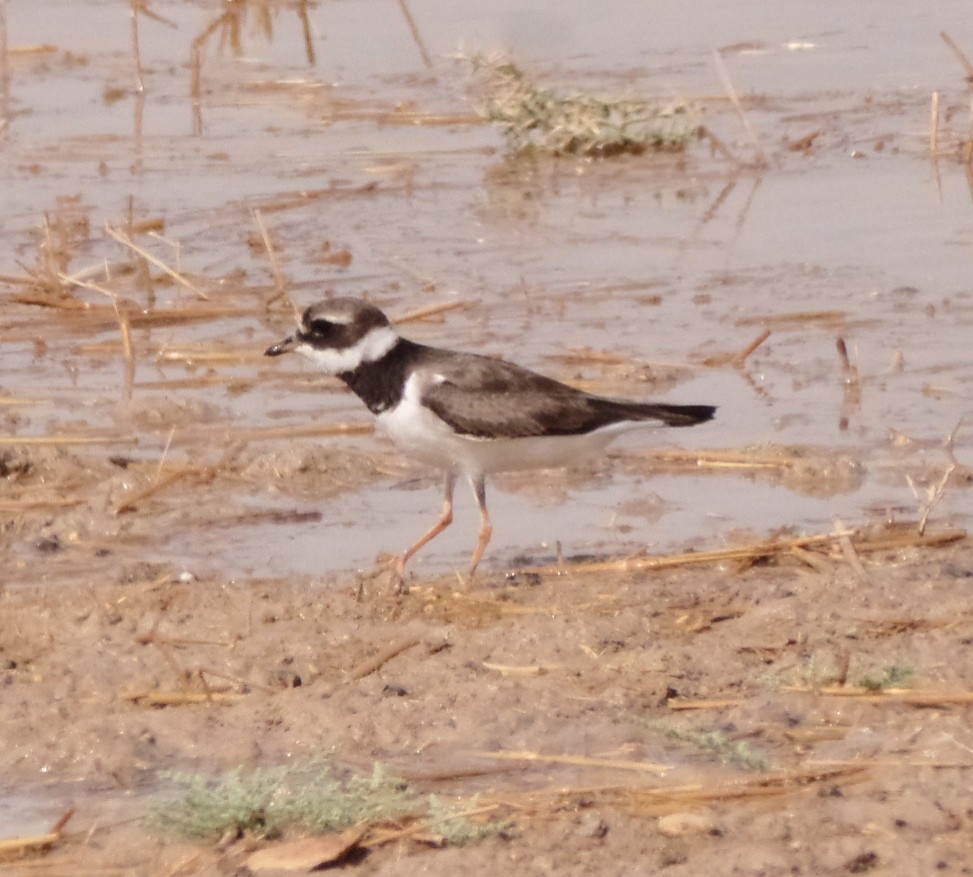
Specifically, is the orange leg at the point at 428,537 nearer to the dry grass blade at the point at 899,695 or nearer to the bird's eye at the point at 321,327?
the bird's eye at the point at 321,327

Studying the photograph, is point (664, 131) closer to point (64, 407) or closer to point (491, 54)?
point (491, 54)

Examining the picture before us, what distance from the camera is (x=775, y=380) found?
887cm

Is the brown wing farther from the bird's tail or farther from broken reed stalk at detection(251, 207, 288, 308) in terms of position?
broken reed stalk at detection(251, 207, 288, 308)

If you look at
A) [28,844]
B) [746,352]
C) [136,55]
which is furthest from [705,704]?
[136,55]

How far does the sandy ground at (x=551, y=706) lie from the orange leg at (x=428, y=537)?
0.09 meters

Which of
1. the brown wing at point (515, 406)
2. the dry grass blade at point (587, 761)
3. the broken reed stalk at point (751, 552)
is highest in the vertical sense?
the brown wing at point (515, 406)

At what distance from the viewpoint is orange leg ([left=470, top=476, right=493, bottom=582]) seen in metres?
7.05

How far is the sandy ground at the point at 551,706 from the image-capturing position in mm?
4641

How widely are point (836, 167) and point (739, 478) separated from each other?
4.85 metres

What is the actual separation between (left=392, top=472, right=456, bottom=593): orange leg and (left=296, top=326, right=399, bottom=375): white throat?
506 mm

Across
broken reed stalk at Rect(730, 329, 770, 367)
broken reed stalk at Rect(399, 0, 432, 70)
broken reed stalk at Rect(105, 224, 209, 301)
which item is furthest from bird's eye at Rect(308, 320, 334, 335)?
broken reed stalk at Rect(399, 0, 432, 70)

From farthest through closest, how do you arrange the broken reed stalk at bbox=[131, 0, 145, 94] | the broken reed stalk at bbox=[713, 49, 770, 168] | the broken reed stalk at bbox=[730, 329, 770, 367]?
the broken reed stalk at bbox=[131, 0, 145, 94] < the broken reed stalk at bbox=[713, 49, 770, 168] < the broken reed stalk at bbox=[730, 329, 770, 367]

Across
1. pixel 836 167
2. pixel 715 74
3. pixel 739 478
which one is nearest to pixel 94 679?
pixel 739 478

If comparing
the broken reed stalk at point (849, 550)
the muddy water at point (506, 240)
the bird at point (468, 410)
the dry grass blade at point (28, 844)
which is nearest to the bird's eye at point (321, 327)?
the bird at point (468, 410)
